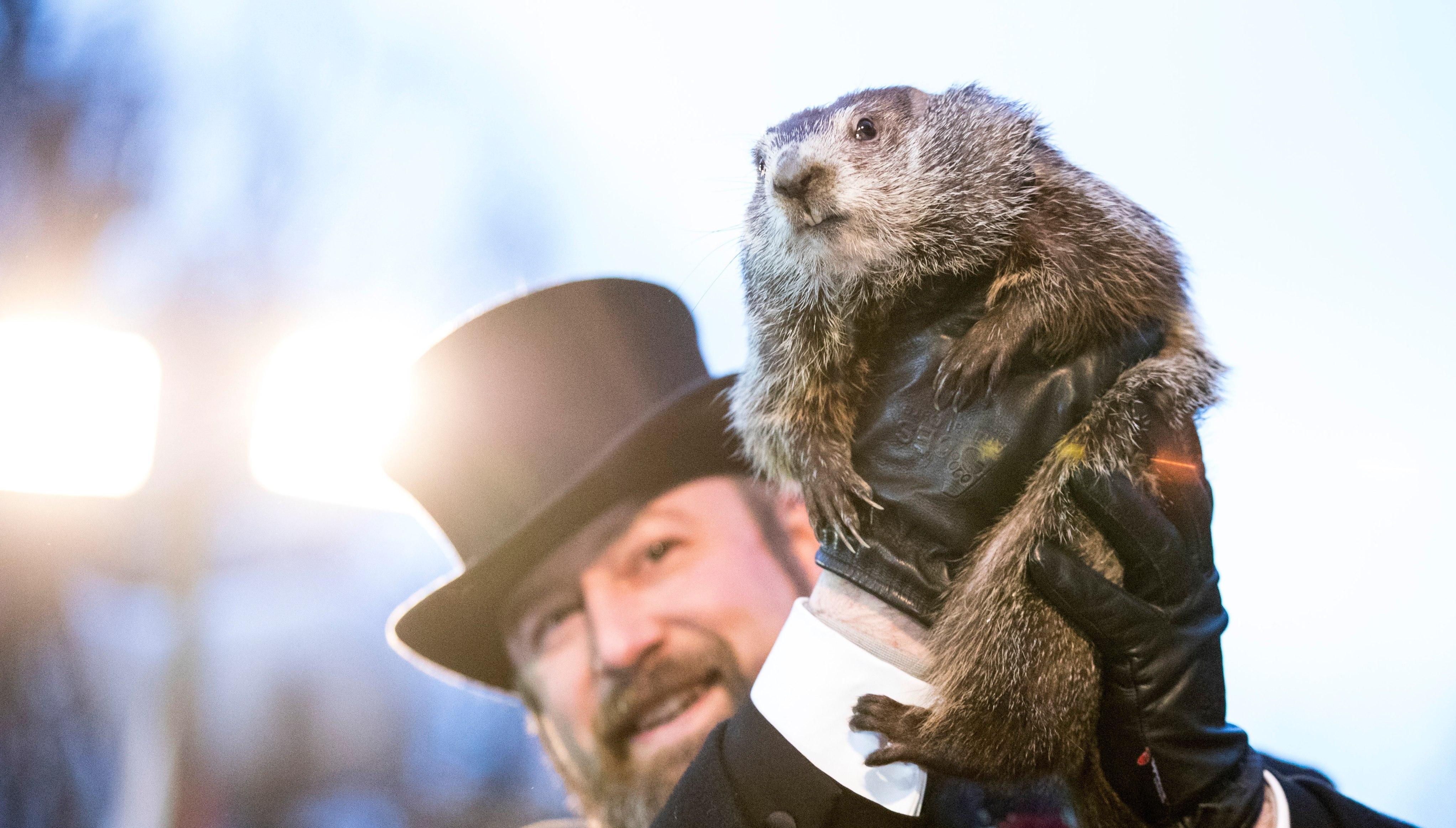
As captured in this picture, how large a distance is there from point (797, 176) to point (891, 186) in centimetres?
25

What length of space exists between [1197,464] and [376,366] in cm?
226

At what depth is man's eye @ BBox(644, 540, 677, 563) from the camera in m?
1.98

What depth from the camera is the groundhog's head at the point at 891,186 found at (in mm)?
1339

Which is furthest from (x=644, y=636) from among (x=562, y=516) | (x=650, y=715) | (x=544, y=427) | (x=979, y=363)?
(x=979, y=363)

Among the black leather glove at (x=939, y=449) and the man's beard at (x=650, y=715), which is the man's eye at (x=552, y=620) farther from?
the black leather glove at (x=939, y=449)

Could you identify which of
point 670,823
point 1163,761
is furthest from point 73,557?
point 1163,761

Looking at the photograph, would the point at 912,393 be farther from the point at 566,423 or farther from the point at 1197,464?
the point at 566,423

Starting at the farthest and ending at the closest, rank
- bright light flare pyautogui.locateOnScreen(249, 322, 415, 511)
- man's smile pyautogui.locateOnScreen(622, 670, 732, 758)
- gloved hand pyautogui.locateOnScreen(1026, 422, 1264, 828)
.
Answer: bright light flare pyautogui.locateOnScreen(249, 322, 415, 511) → man's smile pyautogui.locateOnScreen(622, 670, 732, 758) → gloved hand pyautogui.locateOnScreen(1026, 422, 1264, 828)

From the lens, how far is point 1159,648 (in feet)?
3.89

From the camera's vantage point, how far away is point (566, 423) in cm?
195

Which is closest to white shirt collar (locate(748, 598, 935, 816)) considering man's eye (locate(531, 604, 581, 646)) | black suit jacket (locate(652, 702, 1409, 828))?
black suit jacket (locate(652, 702, 1409, 828))

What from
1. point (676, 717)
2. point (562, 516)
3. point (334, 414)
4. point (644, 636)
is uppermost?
point (334, 414)

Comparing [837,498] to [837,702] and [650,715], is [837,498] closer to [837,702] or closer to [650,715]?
[837,702]

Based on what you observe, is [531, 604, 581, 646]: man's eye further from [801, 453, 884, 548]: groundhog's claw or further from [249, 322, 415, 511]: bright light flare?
[801, 453, 884, 548]: groundhog's claw
